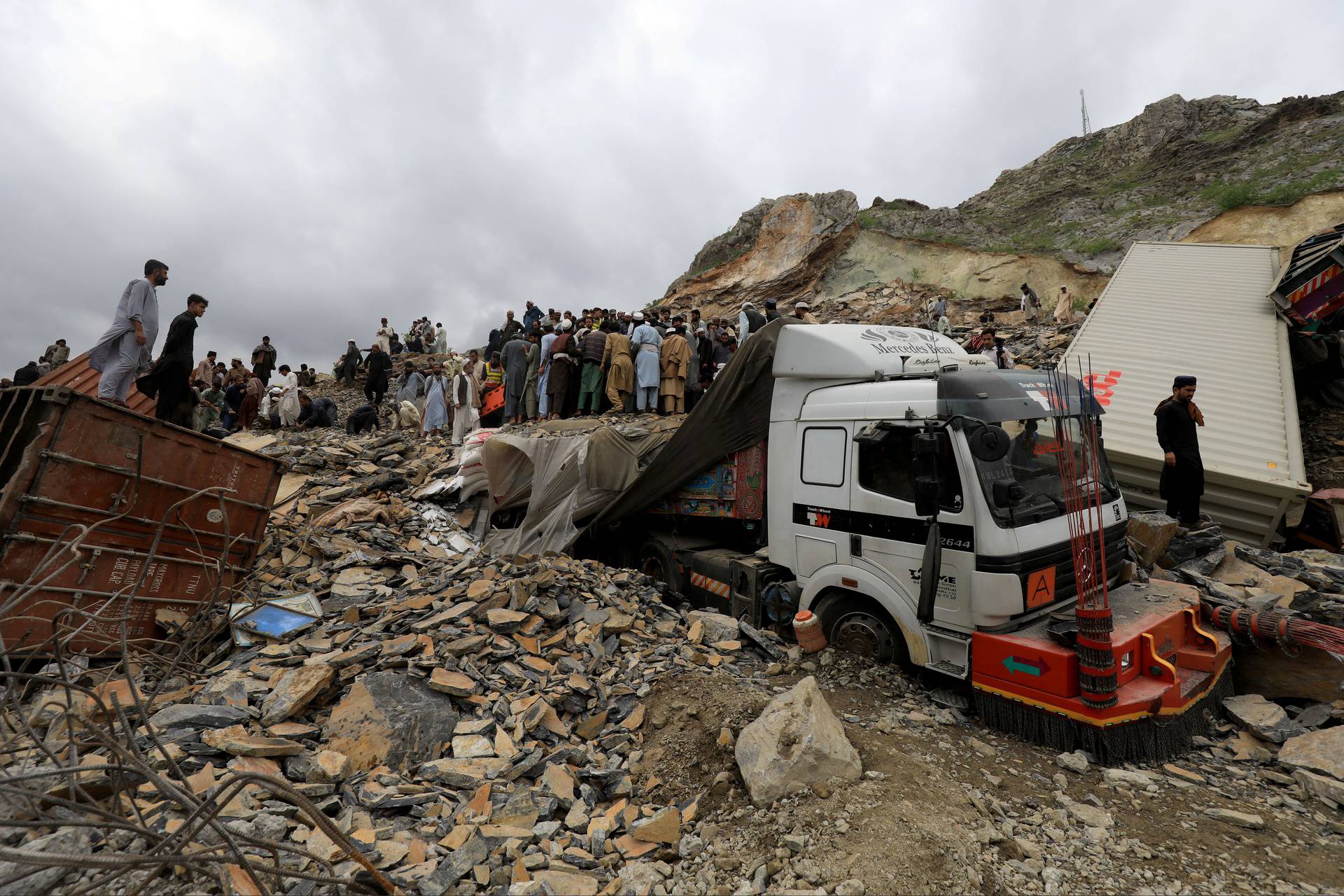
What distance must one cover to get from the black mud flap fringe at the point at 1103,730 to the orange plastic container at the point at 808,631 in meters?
1.07

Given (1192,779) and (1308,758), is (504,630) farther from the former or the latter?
(1308,758)

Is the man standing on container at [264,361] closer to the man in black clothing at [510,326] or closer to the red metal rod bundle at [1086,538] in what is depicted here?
the man in black clothing at [510,326]

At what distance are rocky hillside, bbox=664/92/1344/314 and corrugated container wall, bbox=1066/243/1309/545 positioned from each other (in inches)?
473

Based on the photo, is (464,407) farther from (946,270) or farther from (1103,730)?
(946,270)

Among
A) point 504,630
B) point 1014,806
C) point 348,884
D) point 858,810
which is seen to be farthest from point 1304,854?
point 504,630

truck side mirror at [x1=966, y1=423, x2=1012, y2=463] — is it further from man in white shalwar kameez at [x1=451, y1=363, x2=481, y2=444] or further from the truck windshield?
man in white shalwar kameez at [x1=451, y1=363, x2=481, y2=444]

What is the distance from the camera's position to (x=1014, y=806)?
3.00 metres

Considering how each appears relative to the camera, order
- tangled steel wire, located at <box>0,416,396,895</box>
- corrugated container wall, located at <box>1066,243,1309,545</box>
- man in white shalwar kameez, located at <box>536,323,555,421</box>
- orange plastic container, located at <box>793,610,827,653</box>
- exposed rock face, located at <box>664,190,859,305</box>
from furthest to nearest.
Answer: exposed rock face, located at <box>664,190,859,305</box> < man in white shalwar kameez, located at <box>536,323,555,421</box> < corrugated container wall, located at <box>1066,243,1309,545</box> < orange plastic container, located at <box>793,610,827,653</box> < tangled steel wire, located at <box>0,416,396,895</box>

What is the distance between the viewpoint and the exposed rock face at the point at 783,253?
85.0 feet

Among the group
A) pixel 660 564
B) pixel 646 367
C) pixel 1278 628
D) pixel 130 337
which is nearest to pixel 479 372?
pixel 646 367

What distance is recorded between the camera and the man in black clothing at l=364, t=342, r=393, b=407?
15.4m

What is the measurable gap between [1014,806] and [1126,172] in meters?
32.7

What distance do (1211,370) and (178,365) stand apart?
12374 mm

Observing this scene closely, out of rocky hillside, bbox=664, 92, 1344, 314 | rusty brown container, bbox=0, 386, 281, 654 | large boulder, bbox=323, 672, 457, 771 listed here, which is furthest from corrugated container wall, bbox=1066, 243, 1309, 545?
rocky hillside, bbox=664, 92, 1344, 314
